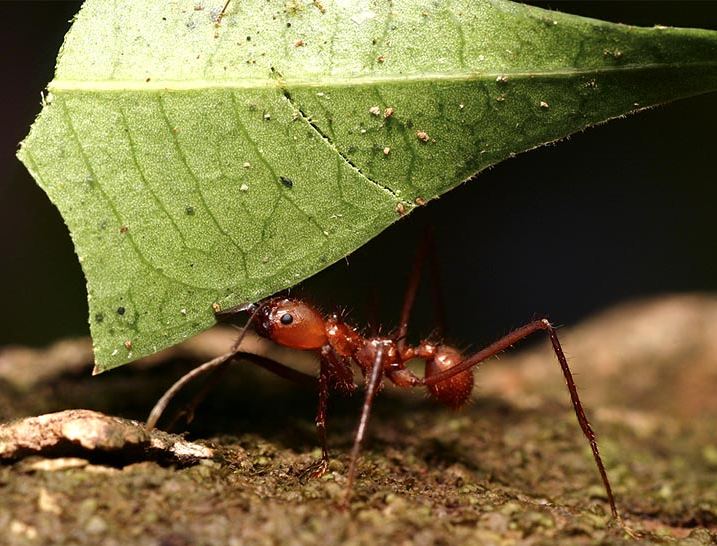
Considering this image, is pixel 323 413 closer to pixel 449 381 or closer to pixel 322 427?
pixel 322 427

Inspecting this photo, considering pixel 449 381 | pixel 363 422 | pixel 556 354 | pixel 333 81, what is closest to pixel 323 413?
pixel 363 422

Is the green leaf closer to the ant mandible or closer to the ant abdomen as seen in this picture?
the ant mandible

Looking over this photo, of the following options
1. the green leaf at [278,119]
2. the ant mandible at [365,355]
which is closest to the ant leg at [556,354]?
the ant mandible at [365,355]

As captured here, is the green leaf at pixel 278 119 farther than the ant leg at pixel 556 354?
No

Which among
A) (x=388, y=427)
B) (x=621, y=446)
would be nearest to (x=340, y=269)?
(x=388, y=427)

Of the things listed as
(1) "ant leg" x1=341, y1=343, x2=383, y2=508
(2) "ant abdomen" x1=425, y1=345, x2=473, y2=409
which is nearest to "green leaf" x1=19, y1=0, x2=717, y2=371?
(1) "ant leg" x1=341, y1=343, x2=383, y2=508

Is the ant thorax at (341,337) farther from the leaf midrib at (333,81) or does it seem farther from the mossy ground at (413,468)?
the leaf midrib at (333,81)
